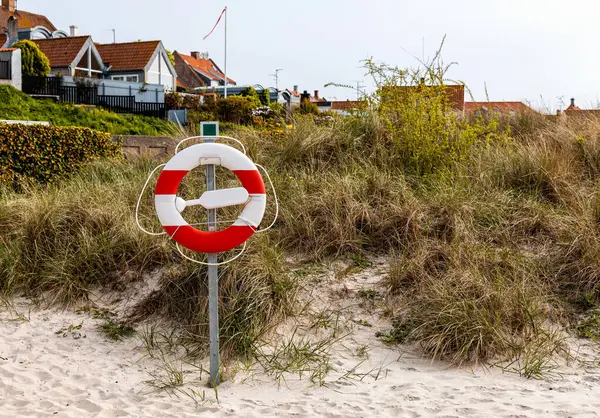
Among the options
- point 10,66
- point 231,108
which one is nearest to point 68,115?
point 10,66

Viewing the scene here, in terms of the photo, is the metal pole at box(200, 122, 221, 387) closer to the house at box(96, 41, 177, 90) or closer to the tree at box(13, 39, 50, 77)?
the tree at box(13, 39, 50, 77)

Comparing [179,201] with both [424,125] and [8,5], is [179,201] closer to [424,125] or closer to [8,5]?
[424,125]

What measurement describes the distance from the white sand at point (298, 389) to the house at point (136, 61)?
32.4 meters

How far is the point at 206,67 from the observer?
186ft

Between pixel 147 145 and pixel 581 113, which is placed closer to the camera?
pixel 581 113

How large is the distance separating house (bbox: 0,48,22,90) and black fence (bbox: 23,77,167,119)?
3.40ft

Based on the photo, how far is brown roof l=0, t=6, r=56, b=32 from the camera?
41222 mm

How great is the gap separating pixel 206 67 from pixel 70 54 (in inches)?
984

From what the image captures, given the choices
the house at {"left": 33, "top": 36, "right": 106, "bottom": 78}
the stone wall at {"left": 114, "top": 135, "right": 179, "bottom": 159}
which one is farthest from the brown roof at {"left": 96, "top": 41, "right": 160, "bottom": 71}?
the stone wall at {"left": 114, "top": 135, "right": 179, "bottom": 159}

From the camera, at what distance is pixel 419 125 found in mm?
6730

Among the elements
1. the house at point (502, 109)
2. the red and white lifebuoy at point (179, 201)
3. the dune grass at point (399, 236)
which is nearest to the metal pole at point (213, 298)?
the red and white lifebuoy at point (179, 201)

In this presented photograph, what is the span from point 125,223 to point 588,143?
480cm

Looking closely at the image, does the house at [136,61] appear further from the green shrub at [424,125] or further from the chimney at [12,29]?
the green shrub at [424,125]

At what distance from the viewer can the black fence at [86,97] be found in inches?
902
